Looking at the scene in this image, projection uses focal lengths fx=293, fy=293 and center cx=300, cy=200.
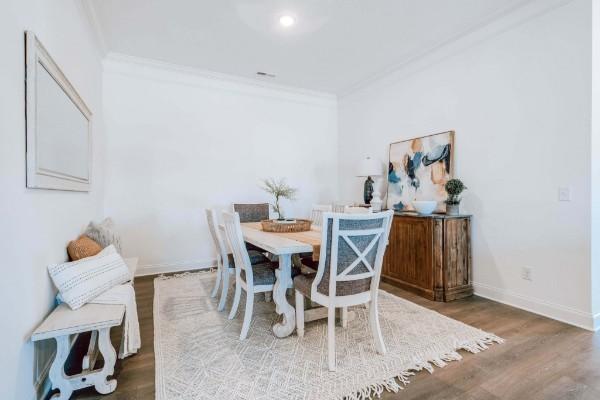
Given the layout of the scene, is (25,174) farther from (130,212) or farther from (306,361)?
(130,212)

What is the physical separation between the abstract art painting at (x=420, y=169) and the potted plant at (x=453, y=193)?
8.3 inches

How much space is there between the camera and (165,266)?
12.9ft

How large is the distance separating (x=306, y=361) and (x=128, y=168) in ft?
10.7

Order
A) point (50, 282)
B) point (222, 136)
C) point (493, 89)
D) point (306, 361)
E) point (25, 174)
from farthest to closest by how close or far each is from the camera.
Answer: point (222, 136)
point (493, 89)
point (306, 361)
point (50, 282)
point (25, 174)

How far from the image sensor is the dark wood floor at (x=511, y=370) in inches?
62.3

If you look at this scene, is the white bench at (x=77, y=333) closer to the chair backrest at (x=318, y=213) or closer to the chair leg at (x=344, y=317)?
the chair leg at (x=344, y=317)

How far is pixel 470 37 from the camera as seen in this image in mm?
3102

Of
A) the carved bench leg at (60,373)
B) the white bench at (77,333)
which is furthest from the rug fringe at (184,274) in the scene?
the carved bench leg at (60,373)

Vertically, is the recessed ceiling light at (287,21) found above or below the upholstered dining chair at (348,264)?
above

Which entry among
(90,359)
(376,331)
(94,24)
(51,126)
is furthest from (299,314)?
(94,24)

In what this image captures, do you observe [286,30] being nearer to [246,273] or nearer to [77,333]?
[246,273]

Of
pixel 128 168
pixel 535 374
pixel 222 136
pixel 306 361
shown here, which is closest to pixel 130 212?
pixel 128 168

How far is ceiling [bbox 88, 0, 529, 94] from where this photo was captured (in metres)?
2.69

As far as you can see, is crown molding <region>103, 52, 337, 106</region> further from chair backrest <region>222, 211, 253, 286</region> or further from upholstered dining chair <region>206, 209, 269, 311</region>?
chair backrest <region>222, 211, 253, 286</region>
